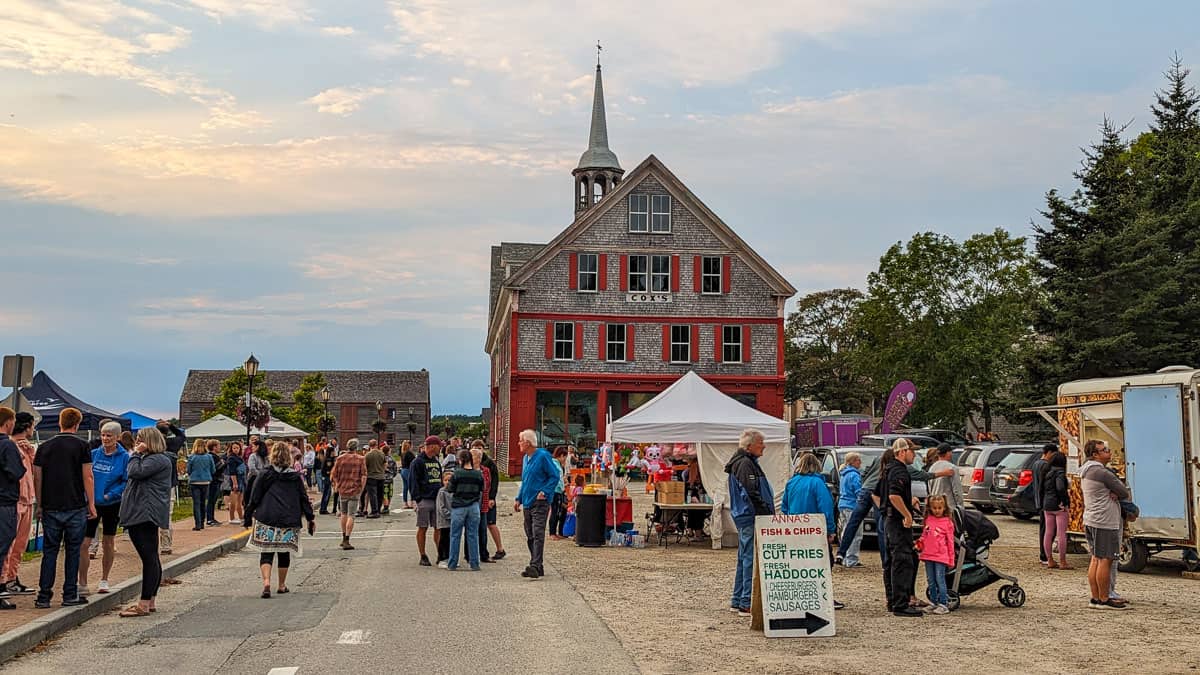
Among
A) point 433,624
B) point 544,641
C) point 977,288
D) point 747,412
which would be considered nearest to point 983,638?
point 544,641

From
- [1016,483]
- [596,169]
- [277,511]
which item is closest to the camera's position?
[277,511]

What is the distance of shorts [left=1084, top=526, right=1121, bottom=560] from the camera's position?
485 inches

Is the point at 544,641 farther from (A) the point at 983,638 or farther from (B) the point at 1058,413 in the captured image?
(B) the point at 1058,413

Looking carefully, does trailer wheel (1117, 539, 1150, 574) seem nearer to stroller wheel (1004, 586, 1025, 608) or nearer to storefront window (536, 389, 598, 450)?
stroller wheel (1004, 586, 1025, 608)

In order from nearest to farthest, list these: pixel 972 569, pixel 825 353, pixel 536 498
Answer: pixel 972 569, pixel 536 498, pixel 825 353

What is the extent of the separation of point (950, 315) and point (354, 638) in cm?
4929

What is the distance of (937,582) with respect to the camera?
12.3m

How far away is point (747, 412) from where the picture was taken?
21.9 m

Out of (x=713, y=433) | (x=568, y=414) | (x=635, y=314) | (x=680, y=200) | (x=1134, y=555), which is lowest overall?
(x=1134, y=555)

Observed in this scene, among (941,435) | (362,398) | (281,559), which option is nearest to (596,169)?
(941,435)

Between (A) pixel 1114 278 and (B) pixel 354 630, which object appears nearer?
(B) pixel 354 630

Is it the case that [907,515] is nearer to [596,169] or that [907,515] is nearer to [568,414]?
[568,414]

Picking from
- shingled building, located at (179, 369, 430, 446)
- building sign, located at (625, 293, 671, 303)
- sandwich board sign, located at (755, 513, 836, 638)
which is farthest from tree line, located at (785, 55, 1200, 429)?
shingled building, located at (179, 369, 430, 446)

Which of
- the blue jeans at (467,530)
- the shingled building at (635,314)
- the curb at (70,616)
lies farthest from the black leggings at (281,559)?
the shingled building at (635,314)
